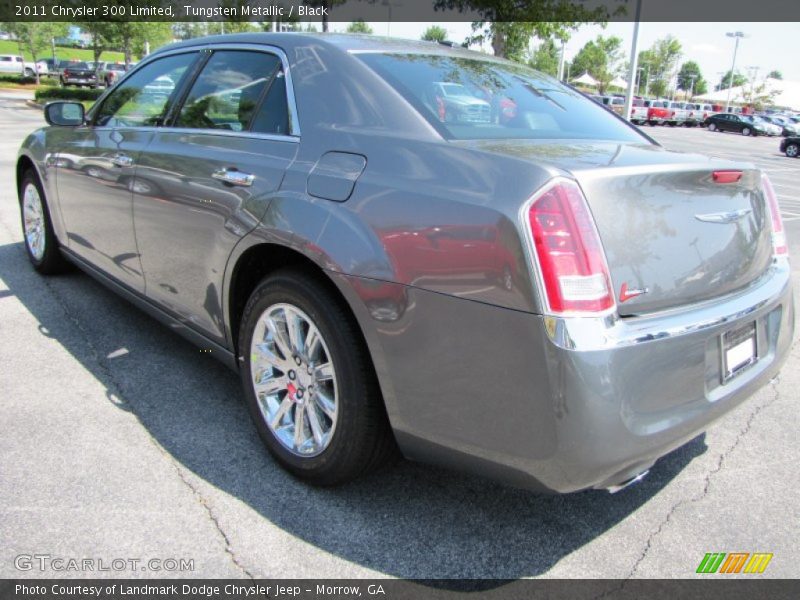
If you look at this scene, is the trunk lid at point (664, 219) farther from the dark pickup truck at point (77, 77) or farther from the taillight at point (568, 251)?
the dark pickup truck at point (77, 77)

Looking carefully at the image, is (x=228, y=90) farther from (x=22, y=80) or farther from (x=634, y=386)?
(x=22, y=80)

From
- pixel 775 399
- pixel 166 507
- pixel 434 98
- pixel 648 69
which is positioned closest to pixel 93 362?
pixel 166 507

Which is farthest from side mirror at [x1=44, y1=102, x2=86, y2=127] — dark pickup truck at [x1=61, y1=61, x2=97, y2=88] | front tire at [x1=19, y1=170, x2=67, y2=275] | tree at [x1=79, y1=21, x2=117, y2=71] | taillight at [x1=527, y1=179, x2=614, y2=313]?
dark pickup truck at [x1=61, y1=61, x2=97, y2=88]

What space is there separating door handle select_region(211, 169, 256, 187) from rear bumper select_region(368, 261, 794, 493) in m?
0.93

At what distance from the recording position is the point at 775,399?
3656 mm

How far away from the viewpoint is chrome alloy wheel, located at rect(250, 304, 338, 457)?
2512mm

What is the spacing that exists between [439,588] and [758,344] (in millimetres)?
1427

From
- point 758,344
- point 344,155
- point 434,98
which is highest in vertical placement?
point 434,98

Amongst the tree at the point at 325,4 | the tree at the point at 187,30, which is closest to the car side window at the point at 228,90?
the tree at the point at 325,4

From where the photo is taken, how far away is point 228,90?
3.13 meters

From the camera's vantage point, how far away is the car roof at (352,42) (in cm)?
283

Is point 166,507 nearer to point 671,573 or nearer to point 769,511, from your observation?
point 671,573

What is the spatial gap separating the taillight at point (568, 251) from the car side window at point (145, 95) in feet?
7.67
